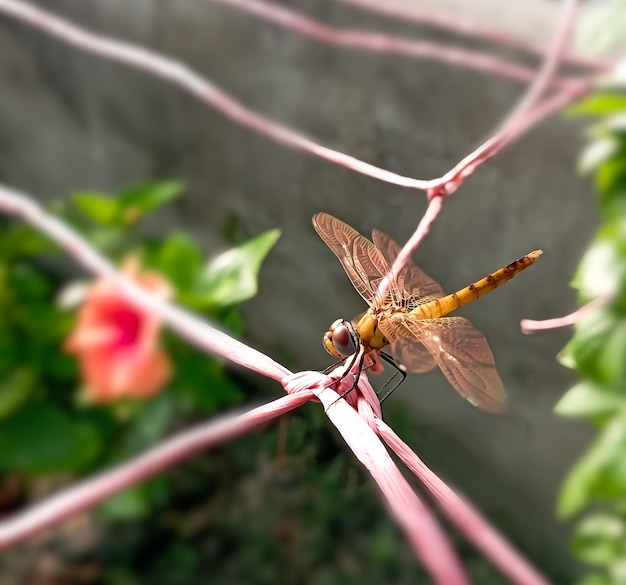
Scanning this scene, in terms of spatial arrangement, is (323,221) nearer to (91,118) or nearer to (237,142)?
(237,142)

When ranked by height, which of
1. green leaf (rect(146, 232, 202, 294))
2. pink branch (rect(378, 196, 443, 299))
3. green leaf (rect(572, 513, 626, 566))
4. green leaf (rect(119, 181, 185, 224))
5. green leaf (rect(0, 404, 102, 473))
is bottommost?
green leaf (rect(572, 513, 626, 566))

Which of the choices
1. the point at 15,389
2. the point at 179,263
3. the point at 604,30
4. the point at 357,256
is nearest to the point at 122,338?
the point at 179,263

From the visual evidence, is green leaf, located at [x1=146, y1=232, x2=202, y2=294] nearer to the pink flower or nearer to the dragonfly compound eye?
the pink flower

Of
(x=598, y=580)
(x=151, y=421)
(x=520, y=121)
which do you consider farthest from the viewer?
(x=151, y=421)

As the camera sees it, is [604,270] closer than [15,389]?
Yes

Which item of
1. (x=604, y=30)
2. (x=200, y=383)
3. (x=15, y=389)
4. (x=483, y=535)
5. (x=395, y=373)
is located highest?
(x=15, y=389)

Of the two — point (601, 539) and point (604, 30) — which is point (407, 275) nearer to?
point (604, 30)

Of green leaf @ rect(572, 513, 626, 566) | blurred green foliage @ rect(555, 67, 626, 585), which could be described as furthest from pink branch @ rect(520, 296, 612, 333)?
green leaf @ rect(572, 513, 626, 566)
